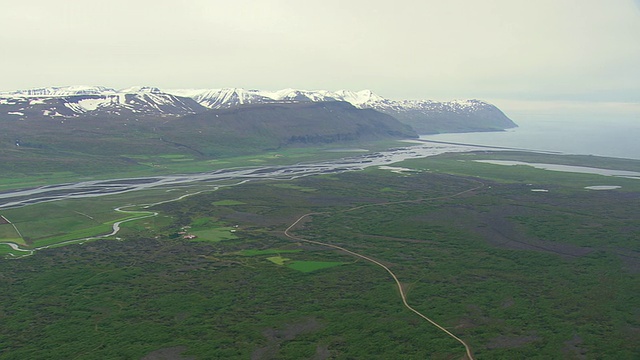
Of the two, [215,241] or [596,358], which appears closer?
[596,358]

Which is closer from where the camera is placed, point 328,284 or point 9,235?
point 328,284

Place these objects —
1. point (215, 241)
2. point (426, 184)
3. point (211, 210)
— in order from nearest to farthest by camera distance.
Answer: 1. point (215, 241)
2. point (211, 210)
3. point (426, 184)

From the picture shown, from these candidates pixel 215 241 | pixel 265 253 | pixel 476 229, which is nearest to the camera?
pixel 265 253

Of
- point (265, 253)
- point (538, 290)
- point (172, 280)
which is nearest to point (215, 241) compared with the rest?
point (265, 253)

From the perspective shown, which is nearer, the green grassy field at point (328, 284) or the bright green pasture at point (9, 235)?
the green grassy field at point (328, 284)

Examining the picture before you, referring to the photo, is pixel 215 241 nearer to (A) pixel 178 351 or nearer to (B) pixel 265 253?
(B) pixel 265 253

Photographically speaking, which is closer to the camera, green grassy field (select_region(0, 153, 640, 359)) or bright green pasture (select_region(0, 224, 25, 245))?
green grassy field (select_region(0, 153, 640, 359))

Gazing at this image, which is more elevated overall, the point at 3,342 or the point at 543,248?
the point at 543,248

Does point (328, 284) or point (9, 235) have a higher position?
point (328, 284)
